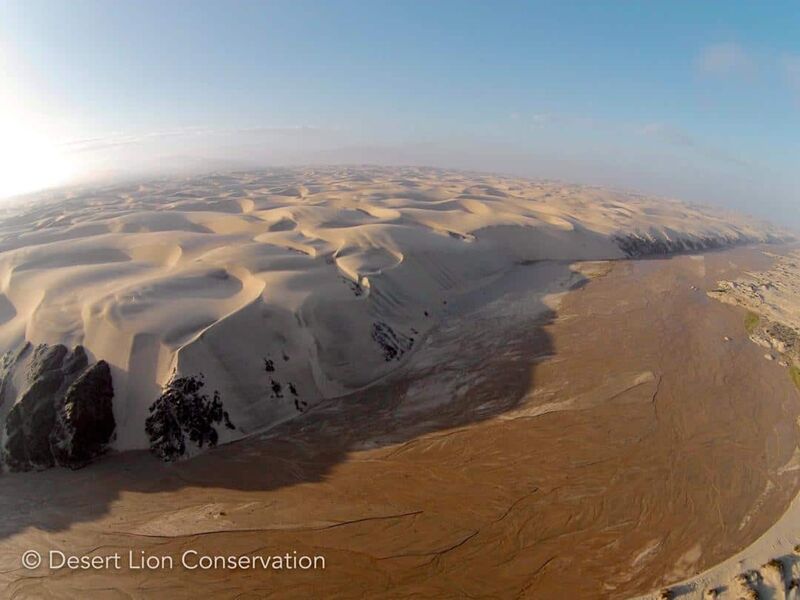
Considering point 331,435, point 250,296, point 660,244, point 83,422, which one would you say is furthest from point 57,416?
point 660,244

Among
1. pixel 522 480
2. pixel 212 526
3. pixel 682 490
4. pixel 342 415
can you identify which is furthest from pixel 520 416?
pixel 212 526

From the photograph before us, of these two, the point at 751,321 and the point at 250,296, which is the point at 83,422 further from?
the point at 751,321

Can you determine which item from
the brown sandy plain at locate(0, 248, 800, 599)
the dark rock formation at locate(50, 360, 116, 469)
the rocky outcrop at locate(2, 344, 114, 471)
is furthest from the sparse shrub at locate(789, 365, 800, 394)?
the rocky outcrop at locate(2, 344, 114, 471)

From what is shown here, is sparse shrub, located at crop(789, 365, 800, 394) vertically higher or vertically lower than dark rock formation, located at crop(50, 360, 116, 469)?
lower

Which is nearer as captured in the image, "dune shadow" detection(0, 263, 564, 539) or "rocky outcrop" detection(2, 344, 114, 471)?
"dune shadow" detection(0, 263, 564, 539)
